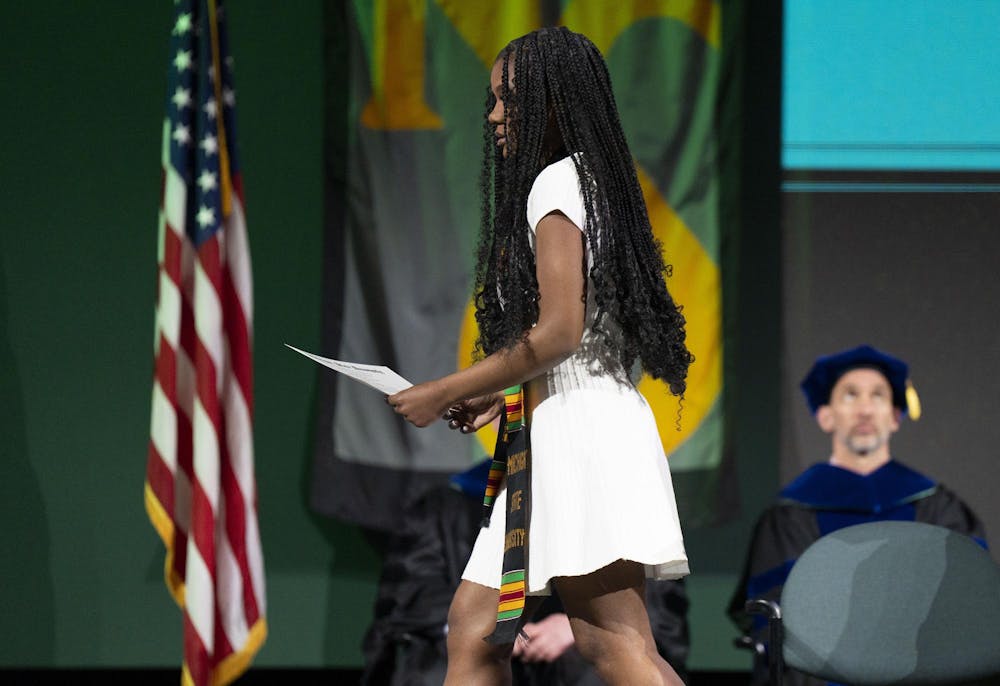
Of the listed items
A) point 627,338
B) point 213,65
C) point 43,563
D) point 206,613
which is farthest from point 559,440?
point 43,563

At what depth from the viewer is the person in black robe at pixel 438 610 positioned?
3551 mm

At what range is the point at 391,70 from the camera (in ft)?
14.2

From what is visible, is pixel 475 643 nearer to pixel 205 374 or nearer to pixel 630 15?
pixel 205 374

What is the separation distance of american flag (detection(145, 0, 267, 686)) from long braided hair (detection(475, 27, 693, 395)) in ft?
6.81

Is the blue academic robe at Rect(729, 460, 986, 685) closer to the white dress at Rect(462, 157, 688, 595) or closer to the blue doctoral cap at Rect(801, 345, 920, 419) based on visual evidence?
the blue doctoral cap at Rect(801, 345, 920, 419)


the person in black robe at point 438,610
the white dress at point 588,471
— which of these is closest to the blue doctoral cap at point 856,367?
the person in black robe at point 438,610

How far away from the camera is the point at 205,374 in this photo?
154 inches

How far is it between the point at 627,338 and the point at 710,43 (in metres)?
2.54

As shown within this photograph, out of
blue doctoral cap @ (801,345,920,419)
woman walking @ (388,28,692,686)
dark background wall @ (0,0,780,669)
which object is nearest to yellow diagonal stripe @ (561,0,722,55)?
dark background wall @ (0,0,780,669)

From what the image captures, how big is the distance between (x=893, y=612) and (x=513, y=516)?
48.7 inches

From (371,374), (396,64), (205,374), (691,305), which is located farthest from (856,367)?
(371,374)

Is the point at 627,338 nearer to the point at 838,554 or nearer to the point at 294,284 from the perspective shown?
the point at 838,554

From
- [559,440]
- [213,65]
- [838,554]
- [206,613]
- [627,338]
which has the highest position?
[213,65]

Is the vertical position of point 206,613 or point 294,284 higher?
point 294,284
